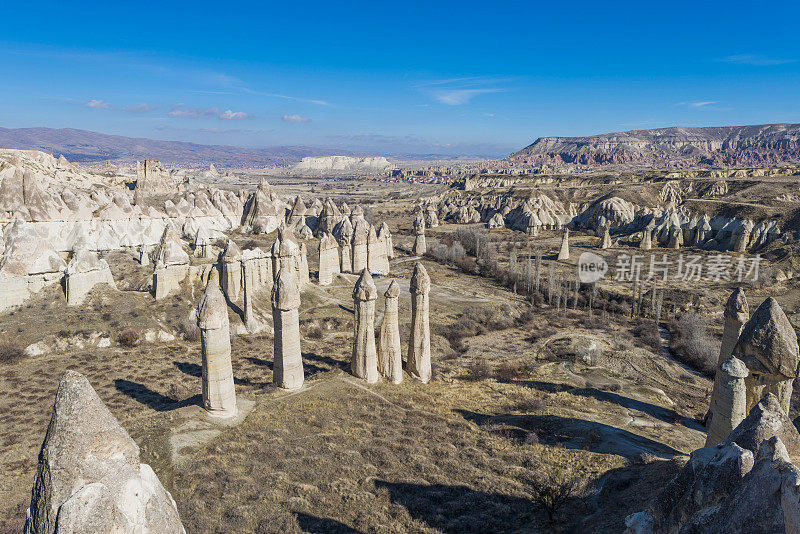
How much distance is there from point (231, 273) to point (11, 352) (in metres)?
11.8

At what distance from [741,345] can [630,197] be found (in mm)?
82499

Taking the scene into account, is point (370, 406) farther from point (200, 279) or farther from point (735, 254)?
point (735, 254)

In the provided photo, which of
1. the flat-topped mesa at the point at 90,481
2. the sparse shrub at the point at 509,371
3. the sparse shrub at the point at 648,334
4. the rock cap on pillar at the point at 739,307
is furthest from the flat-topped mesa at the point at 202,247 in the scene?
the rock cap on pillar at the point at 739,307

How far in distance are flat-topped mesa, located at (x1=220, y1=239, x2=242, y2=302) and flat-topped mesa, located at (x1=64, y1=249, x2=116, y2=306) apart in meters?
7.04

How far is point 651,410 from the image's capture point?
19.3 metres

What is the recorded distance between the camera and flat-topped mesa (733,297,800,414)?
1333 centimetres

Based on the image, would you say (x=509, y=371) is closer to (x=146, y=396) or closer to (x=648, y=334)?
(x=648, y=334)

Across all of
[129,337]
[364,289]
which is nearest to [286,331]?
[364,289]

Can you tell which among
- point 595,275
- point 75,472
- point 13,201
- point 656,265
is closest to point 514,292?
point 595,275

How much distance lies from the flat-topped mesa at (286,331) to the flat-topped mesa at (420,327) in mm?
5208

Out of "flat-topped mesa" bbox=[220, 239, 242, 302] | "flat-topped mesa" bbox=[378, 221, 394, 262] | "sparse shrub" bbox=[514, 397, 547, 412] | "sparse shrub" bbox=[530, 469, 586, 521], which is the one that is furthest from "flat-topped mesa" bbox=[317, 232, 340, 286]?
"sparse shrub" bbox=[530, 469, 586, 521]

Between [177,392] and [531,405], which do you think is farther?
[177,392]

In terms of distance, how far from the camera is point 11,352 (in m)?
22.1

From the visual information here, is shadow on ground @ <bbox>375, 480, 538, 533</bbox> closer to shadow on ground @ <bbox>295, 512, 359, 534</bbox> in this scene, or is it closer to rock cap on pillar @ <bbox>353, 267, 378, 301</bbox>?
shadow on ground @ <bbox>295, 512, 359, 534</bbox>
